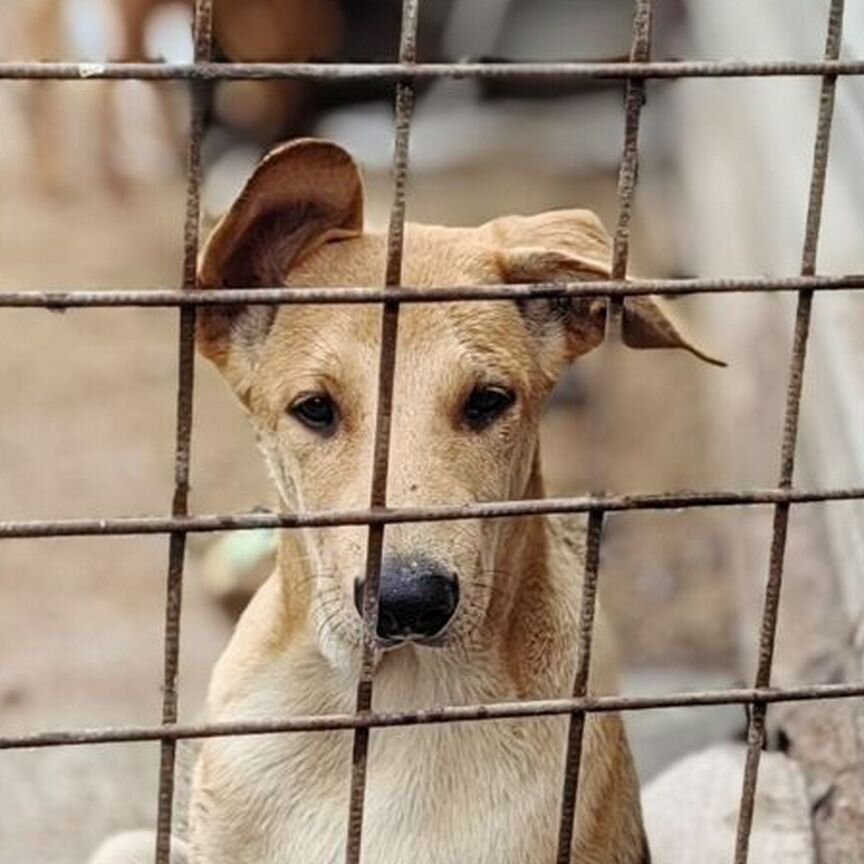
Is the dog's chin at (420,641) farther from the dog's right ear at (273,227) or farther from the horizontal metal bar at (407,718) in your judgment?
the dog's right ear at (273,227)

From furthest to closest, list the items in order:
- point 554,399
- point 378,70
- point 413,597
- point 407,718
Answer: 1. point 554,399
2. point 413,597
3. point 407,718
4. point 378,70

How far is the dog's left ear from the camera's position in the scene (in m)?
3.44

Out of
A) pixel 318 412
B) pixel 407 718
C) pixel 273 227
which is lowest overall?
pixel 407 718

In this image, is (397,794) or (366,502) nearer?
(366,502)

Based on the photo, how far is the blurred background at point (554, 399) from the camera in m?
4.95

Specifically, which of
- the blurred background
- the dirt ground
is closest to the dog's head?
the blurred background

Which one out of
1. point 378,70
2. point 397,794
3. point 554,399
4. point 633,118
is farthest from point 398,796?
point 554,399

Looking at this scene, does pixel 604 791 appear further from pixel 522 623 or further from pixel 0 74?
pixel 0 74

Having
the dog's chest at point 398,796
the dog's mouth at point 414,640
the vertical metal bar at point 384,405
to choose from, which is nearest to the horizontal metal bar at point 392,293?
the vertical metal bar at point 384,405

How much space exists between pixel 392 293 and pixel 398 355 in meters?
→ 0.60

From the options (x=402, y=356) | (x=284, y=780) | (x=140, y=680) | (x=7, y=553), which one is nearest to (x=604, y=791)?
(x=284, y=780)

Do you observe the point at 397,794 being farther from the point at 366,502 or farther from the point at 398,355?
the point at 398,355

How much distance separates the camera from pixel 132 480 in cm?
773

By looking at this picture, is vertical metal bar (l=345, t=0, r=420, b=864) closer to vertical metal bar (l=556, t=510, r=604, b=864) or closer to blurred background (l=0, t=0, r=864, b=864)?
vertical metal bar (l=556, t=510, r=604, b=864)
